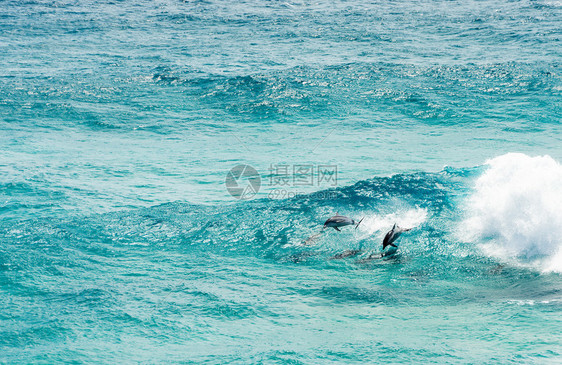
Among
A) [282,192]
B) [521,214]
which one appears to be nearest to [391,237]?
[521,214]

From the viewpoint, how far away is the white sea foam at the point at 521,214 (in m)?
12.9

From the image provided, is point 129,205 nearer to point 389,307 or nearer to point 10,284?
point 10,284

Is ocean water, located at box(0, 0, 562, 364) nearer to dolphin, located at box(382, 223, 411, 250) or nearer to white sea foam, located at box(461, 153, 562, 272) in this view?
white sea foam, located at box(461, 153, 562, 272)

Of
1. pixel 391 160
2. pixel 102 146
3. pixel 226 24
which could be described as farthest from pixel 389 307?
pixel 226 24

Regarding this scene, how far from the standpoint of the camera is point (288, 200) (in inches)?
→ 619

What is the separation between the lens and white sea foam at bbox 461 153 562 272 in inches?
509

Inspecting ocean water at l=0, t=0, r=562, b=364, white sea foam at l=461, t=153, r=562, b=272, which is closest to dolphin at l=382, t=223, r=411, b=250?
ocean water at l=0, t=0, r=562, b=364

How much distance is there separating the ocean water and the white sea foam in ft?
0.16

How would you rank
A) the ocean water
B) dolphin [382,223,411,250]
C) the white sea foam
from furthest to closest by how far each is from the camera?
the white sea foam, dolphin [382,223,411,250], the ocean water

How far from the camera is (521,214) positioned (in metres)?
13.8

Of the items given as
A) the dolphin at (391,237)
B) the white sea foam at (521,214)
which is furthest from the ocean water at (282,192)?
the dolphin at (391,237)

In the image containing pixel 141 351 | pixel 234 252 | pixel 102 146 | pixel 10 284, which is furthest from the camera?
pixel 102 146

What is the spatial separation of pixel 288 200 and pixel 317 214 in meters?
1.21

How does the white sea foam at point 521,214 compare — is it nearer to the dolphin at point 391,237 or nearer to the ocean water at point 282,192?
the ocean water at point 282,192
